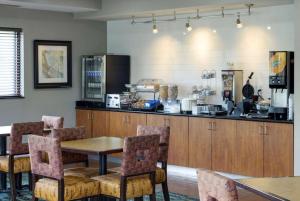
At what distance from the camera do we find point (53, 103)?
9.36 m

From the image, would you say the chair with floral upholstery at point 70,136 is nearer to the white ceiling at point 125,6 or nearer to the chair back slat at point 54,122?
the chair back slat at point 54,122

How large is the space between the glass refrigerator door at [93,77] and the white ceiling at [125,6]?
73 cm

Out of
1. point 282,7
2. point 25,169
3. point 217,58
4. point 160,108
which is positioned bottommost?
point 25,169

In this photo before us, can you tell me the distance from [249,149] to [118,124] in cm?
247

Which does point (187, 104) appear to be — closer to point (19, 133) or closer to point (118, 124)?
point (118, 124)

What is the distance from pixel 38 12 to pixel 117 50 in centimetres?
159

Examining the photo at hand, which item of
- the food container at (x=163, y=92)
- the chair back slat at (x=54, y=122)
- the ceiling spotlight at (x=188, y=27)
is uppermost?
the ceiling spotlight at (x=188, y=27)

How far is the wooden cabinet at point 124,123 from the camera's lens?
8.69 meters

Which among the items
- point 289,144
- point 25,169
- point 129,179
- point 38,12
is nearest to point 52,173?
point 129,179

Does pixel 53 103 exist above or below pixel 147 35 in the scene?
below

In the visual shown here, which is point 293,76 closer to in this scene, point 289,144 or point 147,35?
point 289,144

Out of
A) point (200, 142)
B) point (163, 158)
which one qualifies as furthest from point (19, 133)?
point (200, 142)

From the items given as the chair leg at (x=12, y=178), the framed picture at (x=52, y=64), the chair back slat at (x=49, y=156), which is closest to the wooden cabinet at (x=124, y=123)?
the framed picture at (x=52, y=64)

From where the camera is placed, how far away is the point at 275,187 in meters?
3.55
